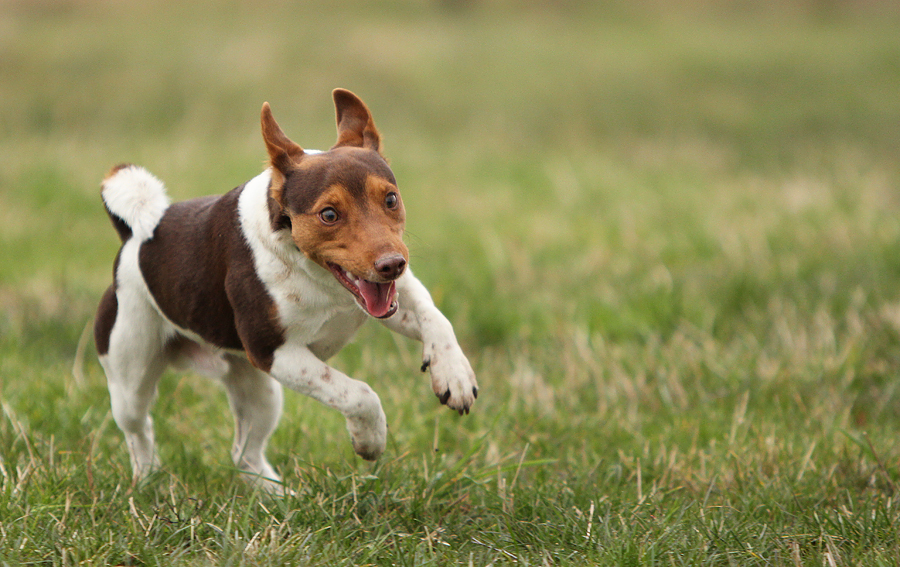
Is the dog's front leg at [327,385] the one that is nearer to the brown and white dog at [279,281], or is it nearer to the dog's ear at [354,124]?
the brown and white dog at [279,281]

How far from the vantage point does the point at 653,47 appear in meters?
14.7

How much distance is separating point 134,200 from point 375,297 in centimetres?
111

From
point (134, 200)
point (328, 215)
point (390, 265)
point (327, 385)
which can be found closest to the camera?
point (390, 265)

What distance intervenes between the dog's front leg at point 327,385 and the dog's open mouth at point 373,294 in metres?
0.28

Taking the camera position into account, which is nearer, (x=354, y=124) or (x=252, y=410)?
(x=354, y=124)

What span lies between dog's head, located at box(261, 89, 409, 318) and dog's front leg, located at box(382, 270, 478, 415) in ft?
0.68

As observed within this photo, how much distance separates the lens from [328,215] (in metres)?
2.62

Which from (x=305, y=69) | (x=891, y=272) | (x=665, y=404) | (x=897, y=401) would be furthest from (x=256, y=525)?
(x=305, y=69)

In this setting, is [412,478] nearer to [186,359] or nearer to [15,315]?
[186,359]

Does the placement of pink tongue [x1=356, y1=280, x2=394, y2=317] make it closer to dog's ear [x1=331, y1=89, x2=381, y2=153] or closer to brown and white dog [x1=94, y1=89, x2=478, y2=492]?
brown and white dog [x1=94, y1=89, x2=478, y2=492]

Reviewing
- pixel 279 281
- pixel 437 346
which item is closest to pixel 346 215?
pixel 279 281

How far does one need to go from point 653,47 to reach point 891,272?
30.8 feet

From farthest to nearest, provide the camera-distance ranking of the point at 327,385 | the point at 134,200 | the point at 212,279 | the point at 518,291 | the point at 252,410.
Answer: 1. the point at 518,291
2. the point at 252,410
3. the point at 134,200
4. the point at 212,279
5. the point at 327,385

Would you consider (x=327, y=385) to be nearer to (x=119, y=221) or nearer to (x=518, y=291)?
(x=119, y=221)
